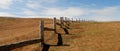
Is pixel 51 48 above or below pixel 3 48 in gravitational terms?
below

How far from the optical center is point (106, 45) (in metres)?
16.0

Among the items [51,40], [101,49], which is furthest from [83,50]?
[51,40]

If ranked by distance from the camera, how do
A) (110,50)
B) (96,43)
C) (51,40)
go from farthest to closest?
1. (51,40)
2. (96,43)
3. (110,50)

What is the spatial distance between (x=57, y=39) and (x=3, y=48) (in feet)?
34.3

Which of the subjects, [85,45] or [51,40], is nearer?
[85,45]

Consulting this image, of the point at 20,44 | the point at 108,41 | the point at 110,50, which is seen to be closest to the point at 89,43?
the point at 108,41

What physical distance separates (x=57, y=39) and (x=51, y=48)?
3.54m

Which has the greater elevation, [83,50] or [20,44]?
[20,44]

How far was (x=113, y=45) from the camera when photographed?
626 inches

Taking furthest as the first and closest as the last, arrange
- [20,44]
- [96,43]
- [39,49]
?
[96,43]
[39,49]
[20,44]

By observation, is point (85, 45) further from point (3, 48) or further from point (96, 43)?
point (3, 48)

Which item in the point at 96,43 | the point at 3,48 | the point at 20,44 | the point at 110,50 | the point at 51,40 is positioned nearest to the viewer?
the point at 3,48

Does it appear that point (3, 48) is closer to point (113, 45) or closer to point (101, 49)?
point (101, 49)

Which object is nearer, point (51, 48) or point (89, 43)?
point (51, 48)
